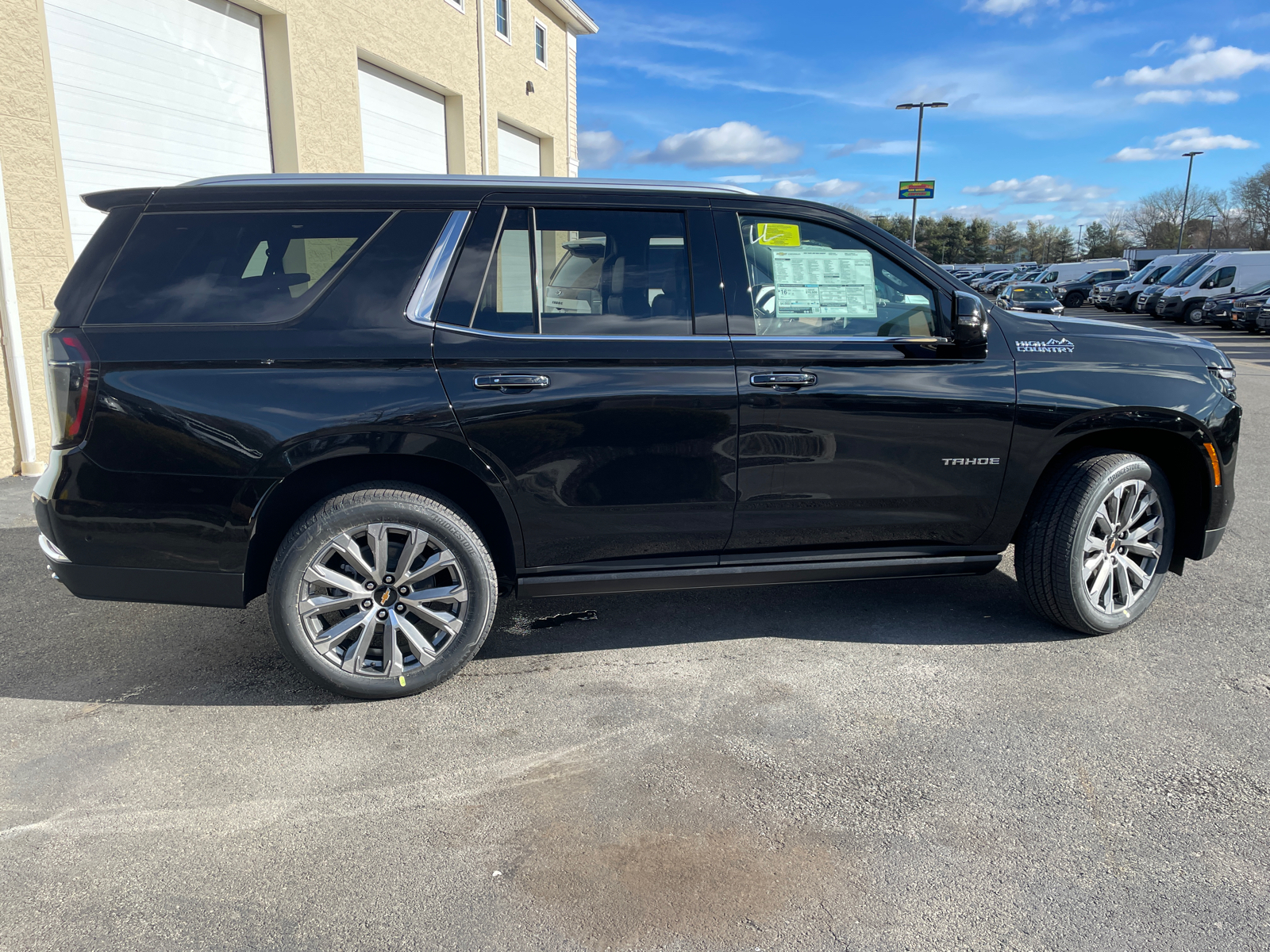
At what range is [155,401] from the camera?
3127mm

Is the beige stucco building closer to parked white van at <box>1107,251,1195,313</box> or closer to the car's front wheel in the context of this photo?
the car's front wheel

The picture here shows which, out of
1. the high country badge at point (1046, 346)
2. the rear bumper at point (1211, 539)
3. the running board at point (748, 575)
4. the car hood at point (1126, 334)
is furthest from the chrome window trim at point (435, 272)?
the rear bumper at point (1211, 539)

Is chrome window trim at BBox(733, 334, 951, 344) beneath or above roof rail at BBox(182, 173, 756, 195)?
beneath

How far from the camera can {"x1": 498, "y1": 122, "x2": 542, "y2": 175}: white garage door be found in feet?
51.8

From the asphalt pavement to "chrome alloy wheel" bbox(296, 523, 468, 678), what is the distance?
0.71 ft

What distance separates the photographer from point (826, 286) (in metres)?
3.70

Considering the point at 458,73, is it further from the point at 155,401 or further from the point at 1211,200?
the point at 1211,200

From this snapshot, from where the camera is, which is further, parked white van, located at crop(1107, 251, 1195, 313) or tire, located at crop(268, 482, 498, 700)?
parked white van, located at crop(1107, 251, 1195, 313)

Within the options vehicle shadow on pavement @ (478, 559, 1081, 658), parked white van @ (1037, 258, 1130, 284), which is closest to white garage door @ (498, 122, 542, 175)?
vehicle shadow on pavement @ (478, 559, 1081, 658)

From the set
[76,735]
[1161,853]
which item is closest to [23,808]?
[76,735]

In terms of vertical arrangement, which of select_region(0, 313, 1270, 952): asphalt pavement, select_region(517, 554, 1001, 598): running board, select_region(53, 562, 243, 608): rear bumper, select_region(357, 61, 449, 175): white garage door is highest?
select_region(357, 61, 449, 175): white garage door

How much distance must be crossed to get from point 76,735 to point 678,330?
268cm

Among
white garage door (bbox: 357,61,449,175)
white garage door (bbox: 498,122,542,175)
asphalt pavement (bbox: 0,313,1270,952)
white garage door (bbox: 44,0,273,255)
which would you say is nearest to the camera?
asphalt pavement (bbox: 0,313,1270,952)

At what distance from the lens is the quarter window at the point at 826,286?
11.9 feet
